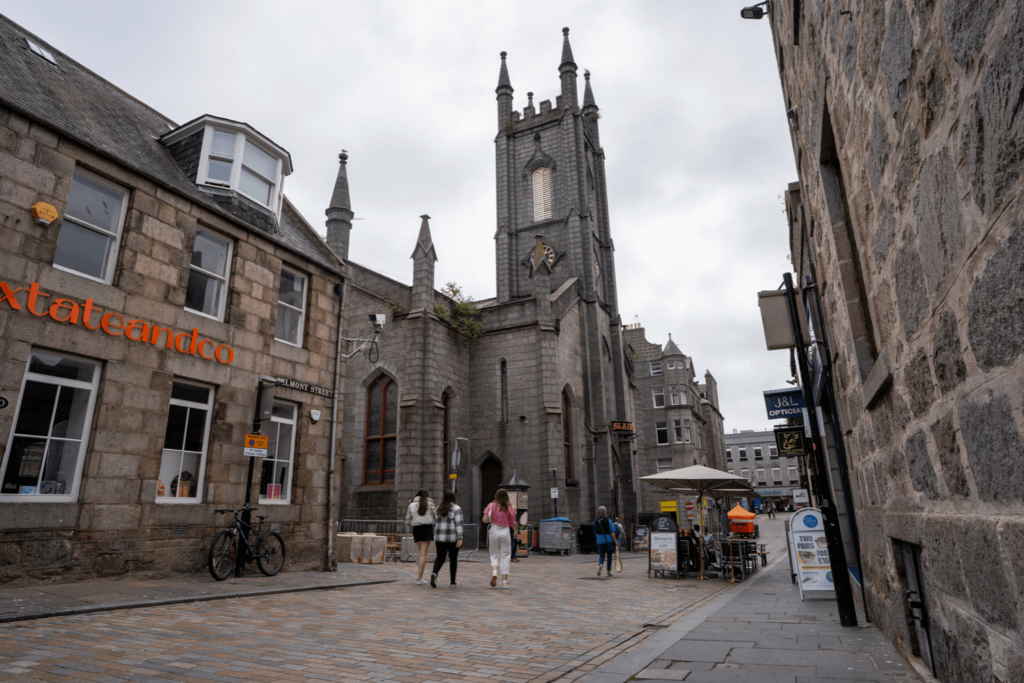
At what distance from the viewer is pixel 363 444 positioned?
24.5 metres

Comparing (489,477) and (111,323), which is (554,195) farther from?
(111,323)

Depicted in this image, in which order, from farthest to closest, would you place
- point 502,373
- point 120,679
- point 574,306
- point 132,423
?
point 574,306 → point 502,373 → point 132,423 → point 120,679

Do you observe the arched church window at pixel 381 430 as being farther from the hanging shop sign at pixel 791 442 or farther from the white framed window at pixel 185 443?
the hanging shop sign at pixel 791 442

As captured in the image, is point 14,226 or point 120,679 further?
point 14,226

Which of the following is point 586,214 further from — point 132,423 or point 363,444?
point 132,423

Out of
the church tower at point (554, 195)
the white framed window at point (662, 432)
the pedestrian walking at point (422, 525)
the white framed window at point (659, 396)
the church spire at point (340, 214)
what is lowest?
the pedestrian walking at point (422, 525)

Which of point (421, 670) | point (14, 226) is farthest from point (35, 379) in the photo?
point (421, 670)

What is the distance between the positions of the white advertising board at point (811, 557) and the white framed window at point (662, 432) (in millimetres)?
38734

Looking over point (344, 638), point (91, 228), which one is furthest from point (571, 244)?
point (344, 638)

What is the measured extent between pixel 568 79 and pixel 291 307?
29376mm

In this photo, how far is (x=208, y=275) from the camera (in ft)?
36.8

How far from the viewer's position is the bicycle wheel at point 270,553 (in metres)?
10.7

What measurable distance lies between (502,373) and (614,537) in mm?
12728

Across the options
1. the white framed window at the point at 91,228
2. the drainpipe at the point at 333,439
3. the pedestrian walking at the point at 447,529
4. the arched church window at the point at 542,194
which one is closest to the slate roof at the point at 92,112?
the white framed window at the point at 91,228
